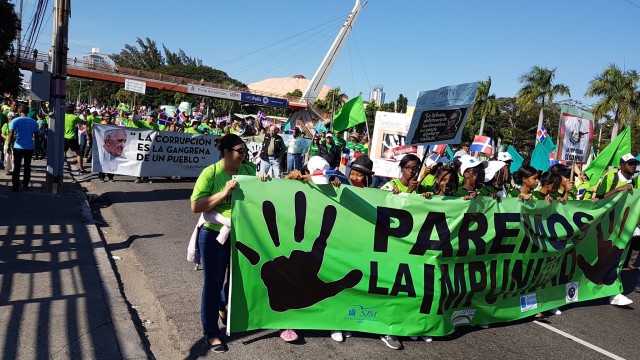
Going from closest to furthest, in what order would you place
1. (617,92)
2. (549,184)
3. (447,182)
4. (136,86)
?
(447,182) → (549,184) → (136,86) → (617,92)

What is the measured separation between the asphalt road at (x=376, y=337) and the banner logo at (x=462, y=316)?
0.44 ft

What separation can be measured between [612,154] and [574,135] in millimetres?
1032

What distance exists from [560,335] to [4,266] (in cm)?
597

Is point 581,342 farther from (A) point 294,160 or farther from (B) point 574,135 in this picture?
(A) point 294,160

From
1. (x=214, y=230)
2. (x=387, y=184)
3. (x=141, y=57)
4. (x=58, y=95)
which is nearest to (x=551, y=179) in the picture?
(x=387, y=184)

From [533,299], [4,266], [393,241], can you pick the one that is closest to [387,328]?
[393,241]

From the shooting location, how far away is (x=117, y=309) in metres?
4.43

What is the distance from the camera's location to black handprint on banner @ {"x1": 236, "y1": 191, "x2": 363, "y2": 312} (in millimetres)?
3947

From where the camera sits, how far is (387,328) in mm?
4273

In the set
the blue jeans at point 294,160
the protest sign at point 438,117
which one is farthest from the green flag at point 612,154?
the blue jeans at point 294,160

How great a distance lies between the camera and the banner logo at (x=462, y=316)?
14.9ft

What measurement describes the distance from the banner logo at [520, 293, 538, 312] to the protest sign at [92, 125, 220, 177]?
9312 millimetres

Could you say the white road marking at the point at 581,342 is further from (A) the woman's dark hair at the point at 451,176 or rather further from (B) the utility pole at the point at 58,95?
(B) the utility pole at the point at 58,95

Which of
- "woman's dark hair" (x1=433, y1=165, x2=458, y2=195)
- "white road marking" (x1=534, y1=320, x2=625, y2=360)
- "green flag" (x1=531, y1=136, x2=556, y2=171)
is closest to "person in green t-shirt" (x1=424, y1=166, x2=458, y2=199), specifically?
"woman's dark hair" (x1=433, y1=165, x2=458, y2=195)
